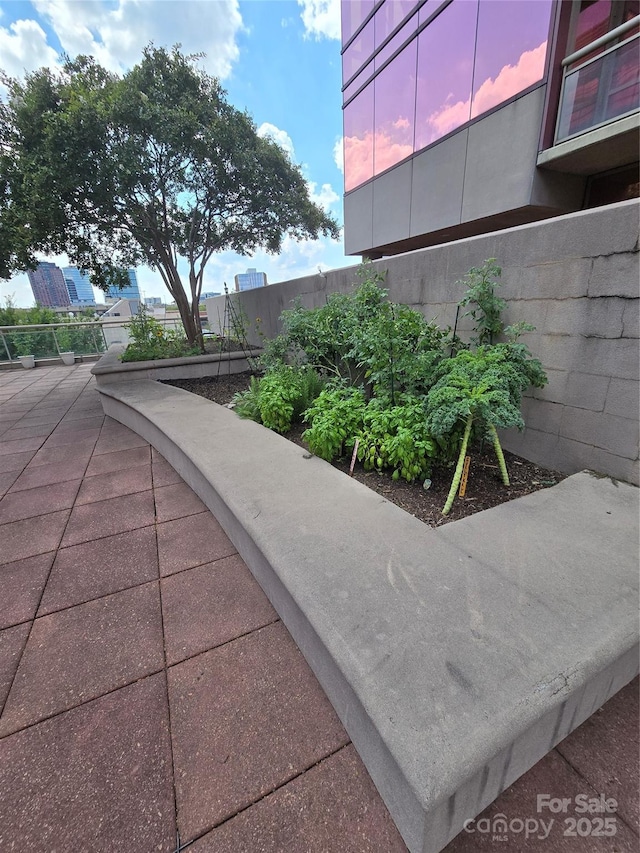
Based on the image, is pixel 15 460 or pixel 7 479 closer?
pixel 7 479

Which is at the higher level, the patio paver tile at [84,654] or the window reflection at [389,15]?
the window reflection at [389,15]

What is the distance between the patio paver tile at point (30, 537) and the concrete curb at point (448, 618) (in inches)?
44.1

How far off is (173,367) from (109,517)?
4036 mm

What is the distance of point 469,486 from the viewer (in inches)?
87.4

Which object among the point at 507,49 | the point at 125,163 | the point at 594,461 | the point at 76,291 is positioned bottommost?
the point at 594,461

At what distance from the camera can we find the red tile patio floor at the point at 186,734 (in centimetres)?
97

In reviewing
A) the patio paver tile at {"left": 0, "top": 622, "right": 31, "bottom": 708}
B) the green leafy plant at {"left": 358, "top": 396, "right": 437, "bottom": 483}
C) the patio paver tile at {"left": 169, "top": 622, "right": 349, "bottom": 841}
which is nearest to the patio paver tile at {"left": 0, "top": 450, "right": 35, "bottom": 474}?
the patio paver tile at {"left": 0, "top": 622, "right": 31, "bottom": 708}

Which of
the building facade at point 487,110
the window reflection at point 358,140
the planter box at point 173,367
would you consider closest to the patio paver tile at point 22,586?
the planter box at point 173,367

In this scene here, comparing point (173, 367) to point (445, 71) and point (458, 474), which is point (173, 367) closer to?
point (458, 474)

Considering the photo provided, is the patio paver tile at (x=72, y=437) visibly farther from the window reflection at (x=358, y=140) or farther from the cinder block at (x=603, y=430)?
the window reflection at (x=358, y=140)

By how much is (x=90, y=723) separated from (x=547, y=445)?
9.17 feet

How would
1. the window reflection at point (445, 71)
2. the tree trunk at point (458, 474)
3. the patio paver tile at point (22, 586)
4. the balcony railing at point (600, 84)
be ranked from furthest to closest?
1. the window reflection at point (445, 71)
2. the balcony railing at point (600, 84)
3. the tree trunk at point (458, 474)
4. the patio paver tile at point (22, 586)

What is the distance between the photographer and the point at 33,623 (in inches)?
65.4

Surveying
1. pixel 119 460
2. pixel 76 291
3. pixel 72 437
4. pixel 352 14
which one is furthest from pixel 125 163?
pixel 76 291
